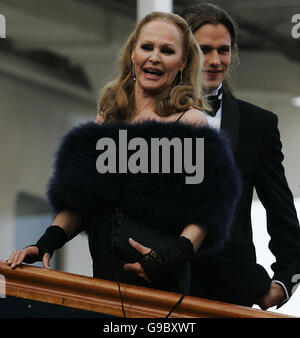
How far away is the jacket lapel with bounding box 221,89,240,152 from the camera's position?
2388 millimetres

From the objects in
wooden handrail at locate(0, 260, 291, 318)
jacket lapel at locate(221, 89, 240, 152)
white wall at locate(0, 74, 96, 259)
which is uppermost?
white wall at locate(0, 74, 96, 259)

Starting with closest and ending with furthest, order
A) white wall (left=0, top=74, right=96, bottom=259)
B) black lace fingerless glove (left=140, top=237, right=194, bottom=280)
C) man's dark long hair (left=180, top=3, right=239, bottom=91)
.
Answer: black lace fingerless glove (left=140, top=237, right=194, bottom=280), man's dark long hair (left=180, top=3, right=239, bottom=91), white wall (left=0, top=74, right=96, bottom=259)

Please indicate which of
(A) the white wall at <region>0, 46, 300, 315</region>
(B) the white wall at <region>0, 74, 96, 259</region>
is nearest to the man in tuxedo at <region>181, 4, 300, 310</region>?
(A) the white wall at <region>0, 46, 300, 315</region>

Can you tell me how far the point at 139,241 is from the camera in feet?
6.39

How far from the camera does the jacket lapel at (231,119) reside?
2388 mm

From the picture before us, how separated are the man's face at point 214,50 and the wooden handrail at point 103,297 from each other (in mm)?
713

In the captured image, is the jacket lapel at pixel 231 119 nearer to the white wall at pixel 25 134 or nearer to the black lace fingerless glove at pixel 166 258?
the black lace fingerless glove at pixel 166 258

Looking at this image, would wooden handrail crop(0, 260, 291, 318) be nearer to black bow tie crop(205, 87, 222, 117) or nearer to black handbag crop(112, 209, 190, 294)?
black handbag crop(112, 209, 190, 294)

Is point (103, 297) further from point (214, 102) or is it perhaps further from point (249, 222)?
point (214, 102)

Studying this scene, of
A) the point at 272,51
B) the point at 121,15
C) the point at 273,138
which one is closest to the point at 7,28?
the point at 121,15

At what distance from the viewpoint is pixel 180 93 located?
207 centimetres

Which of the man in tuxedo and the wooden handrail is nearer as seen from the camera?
the wooden handrail

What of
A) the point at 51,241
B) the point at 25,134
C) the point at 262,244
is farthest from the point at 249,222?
the point at 25,134

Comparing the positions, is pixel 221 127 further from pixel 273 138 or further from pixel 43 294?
pixel 43 294
